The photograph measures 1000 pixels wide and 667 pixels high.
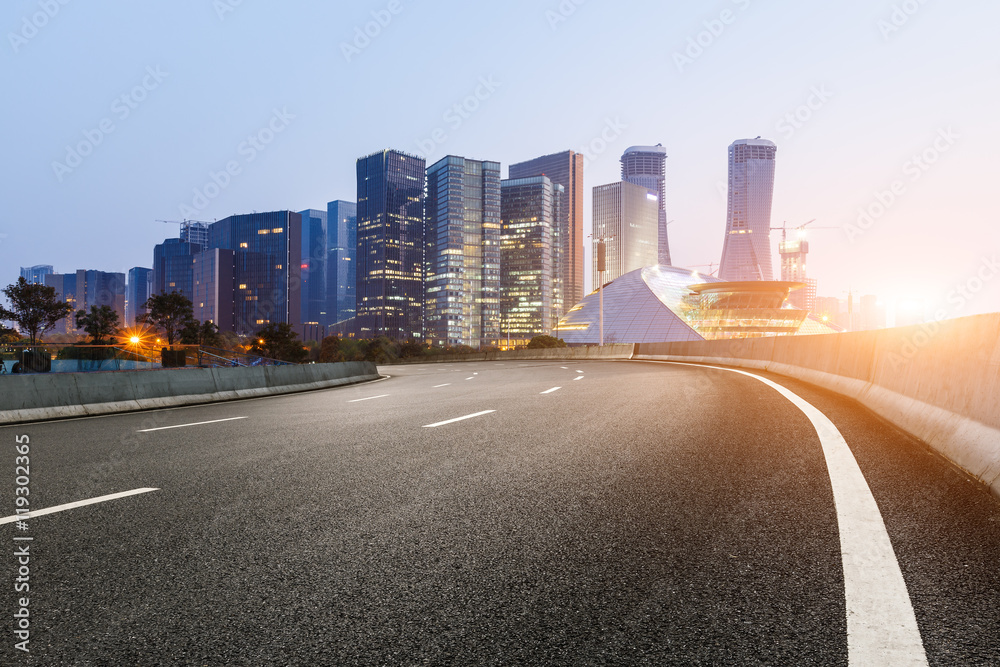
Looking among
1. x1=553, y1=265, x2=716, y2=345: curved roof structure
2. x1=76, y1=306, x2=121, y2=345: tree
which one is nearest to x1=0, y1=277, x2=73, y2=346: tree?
x1=76, y1=306, x2=121, y2=345: tree

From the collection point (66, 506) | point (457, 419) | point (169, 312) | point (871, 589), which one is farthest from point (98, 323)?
point (871, 589)

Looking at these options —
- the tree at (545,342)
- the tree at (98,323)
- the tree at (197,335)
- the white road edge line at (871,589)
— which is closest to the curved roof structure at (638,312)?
the tree at (545,342)

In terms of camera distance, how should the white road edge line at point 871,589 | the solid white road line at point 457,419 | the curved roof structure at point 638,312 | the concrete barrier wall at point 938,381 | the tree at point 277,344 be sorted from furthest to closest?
the curved roof structure at point 638,312 < the tree at point 277,344 < the solid white road line at point 457,419 < the concrete barrier wall at point 938,381 < the white road edge line at point 871,589

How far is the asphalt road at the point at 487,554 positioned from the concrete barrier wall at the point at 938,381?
0.36 meters

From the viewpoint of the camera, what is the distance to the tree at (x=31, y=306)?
5356 centimetres

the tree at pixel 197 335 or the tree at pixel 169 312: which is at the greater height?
the tree at pixel 169 312

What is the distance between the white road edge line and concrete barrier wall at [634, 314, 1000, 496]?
48.2 inches

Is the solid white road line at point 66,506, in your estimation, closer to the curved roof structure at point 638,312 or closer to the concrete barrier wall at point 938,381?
the concrete barrier wall at point 938,381

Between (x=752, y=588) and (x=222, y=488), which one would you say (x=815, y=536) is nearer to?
(x=752, y=588)

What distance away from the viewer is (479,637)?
216 centimetres

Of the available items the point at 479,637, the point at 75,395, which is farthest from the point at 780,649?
the point at 75,395

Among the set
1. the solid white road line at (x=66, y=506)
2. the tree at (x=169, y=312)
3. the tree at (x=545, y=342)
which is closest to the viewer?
the solid white road line at (x=66, y=506)

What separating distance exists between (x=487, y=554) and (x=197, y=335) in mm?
98759

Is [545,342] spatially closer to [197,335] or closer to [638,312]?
[638,312]
